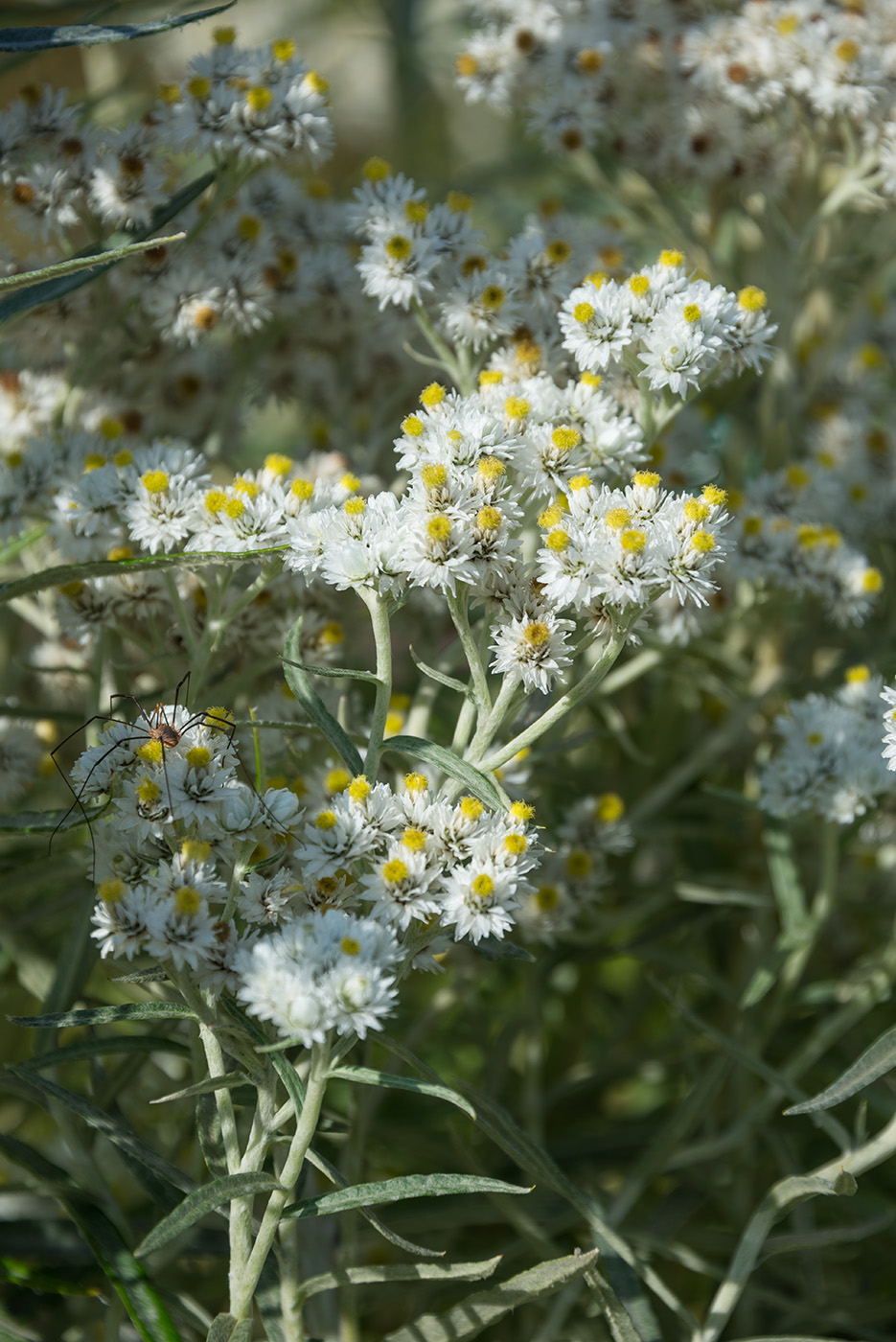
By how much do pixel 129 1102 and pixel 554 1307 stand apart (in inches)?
15.1

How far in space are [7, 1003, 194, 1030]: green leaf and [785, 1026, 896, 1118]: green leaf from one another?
0.95 ft

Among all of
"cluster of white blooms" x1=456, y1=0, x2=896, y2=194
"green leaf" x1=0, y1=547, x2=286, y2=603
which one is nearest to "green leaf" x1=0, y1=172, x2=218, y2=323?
"green leaf" x1=0, y1=547, x2=286, y2=603

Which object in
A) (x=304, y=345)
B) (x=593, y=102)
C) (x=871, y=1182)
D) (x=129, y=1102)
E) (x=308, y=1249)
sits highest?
(x=593, y=102)

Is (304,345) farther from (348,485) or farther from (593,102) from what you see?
(348,485)

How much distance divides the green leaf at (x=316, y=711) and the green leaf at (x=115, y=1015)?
0.14 meters

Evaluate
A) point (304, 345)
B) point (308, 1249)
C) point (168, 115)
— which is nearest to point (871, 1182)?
point (308, 1249)

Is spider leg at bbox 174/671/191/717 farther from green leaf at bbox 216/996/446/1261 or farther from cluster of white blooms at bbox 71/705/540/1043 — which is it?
green leaf at bbox 216/996/446/1261

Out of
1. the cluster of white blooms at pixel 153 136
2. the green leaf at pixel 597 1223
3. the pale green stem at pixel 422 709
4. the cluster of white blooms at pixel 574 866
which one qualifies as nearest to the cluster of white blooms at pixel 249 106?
the cluster of white blooms at pixel 153 136

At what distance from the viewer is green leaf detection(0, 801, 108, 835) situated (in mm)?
630

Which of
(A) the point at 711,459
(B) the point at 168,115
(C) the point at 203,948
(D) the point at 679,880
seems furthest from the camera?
(A) the point at 711,459

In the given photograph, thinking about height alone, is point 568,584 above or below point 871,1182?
above

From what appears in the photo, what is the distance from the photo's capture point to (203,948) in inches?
20.5

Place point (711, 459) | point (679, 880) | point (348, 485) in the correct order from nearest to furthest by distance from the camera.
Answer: point (348, 485) < point (679, 880) < point (711, 459)

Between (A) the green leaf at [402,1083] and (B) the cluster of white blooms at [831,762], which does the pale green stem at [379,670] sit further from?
(B) the cluster of white blooms at [831,762]
